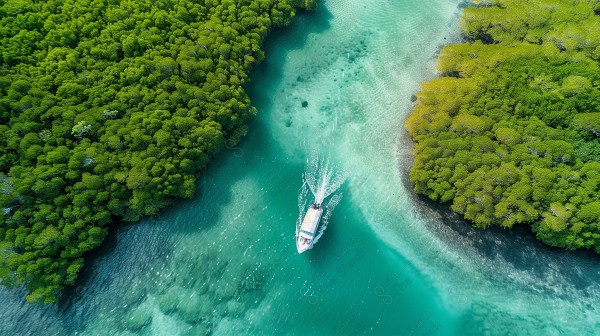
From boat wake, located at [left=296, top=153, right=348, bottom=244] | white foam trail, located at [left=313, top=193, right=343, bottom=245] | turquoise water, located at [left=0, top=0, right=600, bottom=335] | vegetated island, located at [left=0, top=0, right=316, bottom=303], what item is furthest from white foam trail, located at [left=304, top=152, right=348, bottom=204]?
vegetated island, located at [left=0, top=0, right=316, bottom=303]

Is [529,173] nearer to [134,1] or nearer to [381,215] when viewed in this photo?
[381,215]

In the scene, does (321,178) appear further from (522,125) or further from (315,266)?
(522,125)

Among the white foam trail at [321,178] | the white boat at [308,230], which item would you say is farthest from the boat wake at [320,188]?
the white boat at [308,230]

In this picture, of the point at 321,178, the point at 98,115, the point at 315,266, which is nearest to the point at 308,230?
the point at 315,266

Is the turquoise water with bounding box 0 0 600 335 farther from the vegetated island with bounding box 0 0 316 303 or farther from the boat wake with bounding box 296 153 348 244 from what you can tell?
the vegetated island with bounding box 0 0 316 303

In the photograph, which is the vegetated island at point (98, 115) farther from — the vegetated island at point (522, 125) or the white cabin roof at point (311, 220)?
the vegetated island at point (522, 125)
